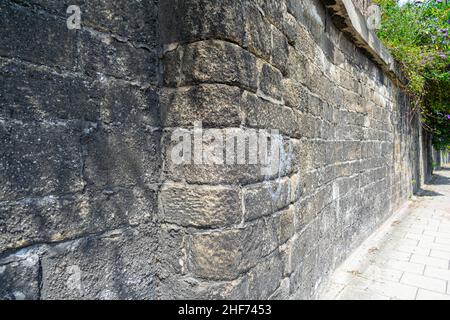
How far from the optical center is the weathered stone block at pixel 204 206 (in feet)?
4.19

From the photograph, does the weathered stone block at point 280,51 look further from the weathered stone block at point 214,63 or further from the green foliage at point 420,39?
the green foliage at point 420,39

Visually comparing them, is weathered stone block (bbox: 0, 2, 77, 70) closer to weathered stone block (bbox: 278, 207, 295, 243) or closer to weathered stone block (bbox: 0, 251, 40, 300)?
weathered stone block (bbox: 0, 251, 40, 300)

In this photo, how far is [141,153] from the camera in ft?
4.50

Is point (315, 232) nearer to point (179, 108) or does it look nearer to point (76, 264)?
point (179, 108)

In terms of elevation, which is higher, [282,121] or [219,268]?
[282,121]

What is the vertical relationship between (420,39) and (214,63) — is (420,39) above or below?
above

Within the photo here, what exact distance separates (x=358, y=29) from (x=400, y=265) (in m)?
2.72

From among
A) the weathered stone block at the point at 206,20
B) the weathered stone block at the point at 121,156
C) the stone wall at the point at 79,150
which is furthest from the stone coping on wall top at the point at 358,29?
the weathered stone block at the point at 121,156

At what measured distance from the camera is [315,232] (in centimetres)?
252

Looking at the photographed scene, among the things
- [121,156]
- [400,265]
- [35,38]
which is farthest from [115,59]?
[400,265]

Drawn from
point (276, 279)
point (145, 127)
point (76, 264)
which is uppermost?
point (145, 127)

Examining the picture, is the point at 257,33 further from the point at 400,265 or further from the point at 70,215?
the point at 400,265

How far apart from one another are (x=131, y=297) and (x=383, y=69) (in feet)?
17.5
